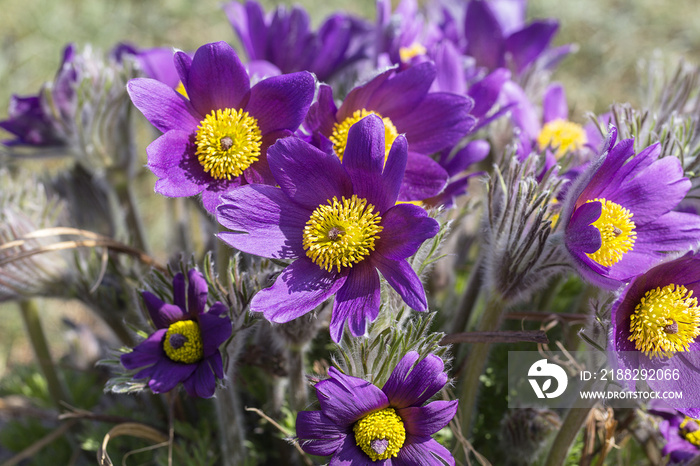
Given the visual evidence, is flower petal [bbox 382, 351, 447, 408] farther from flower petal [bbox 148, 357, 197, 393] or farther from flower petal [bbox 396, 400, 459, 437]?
flower petal [bbox 148, 357, 197, 393]

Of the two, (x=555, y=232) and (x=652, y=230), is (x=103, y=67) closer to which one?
(x=555, y=232)

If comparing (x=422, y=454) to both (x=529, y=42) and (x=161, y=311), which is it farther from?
(x=529, y=42)

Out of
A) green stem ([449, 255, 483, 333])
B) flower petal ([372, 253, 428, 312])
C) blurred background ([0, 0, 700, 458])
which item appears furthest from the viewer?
blurred background ([0, 0, 700, 458])

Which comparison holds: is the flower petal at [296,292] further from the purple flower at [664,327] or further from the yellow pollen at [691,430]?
the yellow pollen at [691,430]

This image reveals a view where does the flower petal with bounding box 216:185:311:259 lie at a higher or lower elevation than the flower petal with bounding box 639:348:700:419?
higher

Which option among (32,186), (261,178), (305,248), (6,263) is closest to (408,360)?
(305,248)

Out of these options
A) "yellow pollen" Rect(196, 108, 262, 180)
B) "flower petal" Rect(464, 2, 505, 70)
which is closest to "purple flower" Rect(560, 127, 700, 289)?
"yellow pollen" Rect(196, 108, 262, 180)
